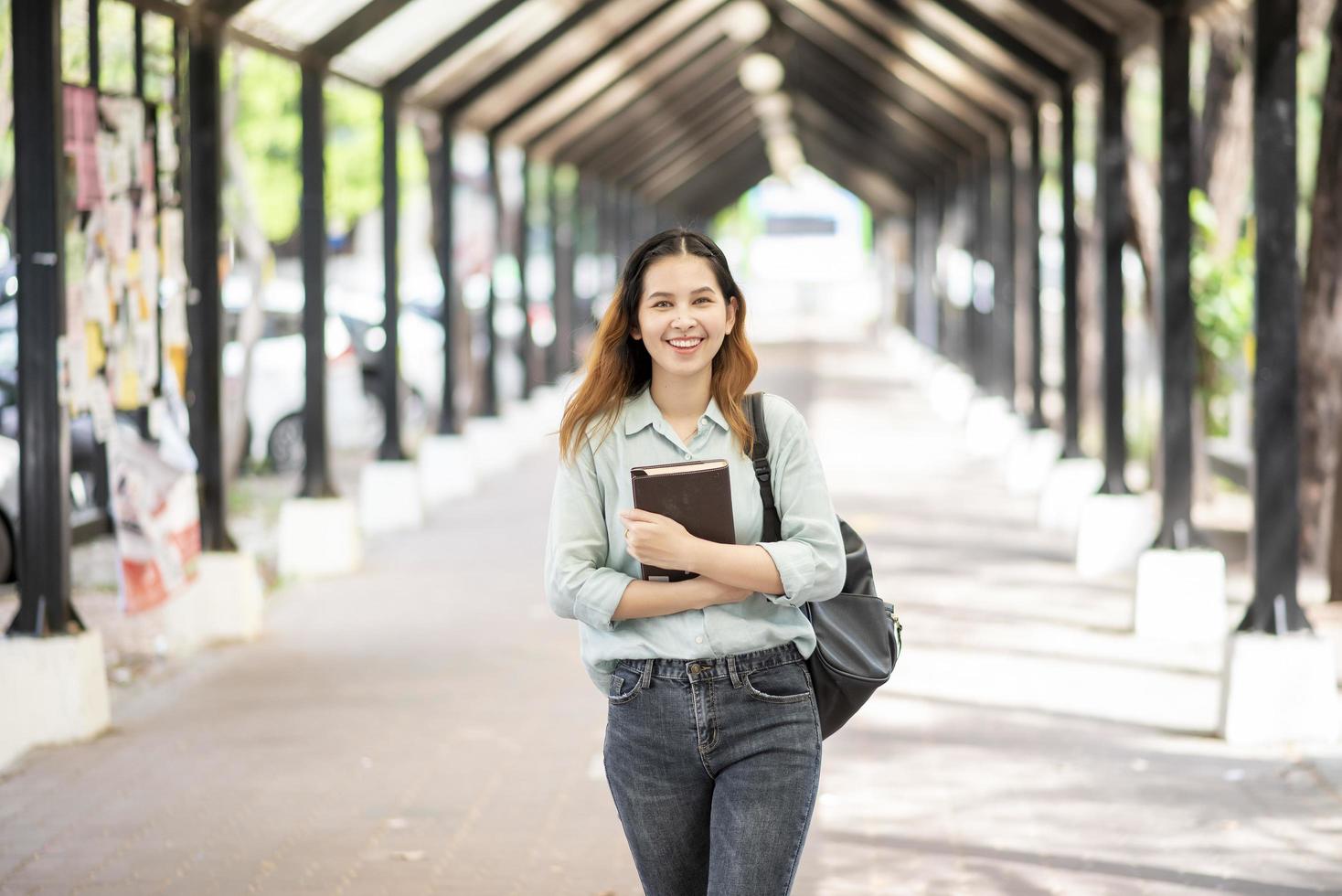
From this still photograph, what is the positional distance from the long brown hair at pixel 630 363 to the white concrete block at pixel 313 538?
27.2 ft

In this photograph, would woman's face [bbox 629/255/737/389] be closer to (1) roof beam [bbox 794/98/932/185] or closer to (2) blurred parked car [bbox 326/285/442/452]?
(2) blurred parked car [bbox 326/285/442/452]

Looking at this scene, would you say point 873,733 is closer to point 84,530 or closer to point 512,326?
point 84,530

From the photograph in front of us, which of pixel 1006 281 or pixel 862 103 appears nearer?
pixel 1006 281

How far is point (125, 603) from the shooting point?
795 cm

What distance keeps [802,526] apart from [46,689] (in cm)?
463

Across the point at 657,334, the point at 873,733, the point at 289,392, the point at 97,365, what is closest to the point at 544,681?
the point at 873,733

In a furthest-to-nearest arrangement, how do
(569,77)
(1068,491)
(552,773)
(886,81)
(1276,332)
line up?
(886,81) < (569,77) < (1068,491) < (1276,332) < (552,773)

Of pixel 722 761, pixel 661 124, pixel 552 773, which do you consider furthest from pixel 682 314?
pixel 661 124

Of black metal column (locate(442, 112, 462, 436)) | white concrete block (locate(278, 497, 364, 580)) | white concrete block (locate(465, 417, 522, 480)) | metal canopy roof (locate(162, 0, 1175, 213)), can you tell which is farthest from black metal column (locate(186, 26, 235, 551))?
white concrete block (locate(465, 417, 522, 480))

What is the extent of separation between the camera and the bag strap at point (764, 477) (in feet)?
10.3

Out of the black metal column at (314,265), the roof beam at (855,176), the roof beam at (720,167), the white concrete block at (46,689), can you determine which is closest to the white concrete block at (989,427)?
the black metal column at (314,265)

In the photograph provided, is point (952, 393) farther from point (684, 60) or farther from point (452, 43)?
point (452, 43)

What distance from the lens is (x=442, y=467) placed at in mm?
16062

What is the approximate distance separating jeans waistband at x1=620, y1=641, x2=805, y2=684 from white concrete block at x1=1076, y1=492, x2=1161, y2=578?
27.9ft
